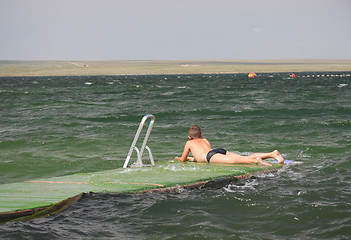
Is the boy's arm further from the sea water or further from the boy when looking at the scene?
the sea water

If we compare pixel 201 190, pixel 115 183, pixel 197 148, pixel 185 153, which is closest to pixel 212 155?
pixel 197 148

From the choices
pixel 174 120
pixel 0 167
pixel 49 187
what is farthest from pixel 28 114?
pixel 49 187

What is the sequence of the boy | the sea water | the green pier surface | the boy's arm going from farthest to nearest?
the boy's arm < the boy < the green pier surface < the sea water

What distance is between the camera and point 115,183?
855 centimetres

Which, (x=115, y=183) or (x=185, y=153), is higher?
(x=185, y=153)

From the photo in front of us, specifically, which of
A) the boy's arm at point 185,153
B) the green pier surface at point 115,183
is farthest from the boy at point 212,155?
the green pier surface at point 115,183

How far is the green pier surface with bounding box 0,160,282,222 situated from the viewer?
7066 mm

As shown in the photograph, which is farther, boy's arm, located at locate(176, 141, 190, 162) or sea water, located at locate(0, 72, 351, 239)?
boy's arm, located at locate(176, 141, 190, 162)

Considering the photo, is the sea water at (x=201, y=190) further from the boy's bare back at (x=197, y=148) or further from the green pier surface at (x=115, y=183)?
the boy's bare back at (x=197, y=148)

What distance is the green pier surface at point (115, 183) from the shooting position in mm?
7066

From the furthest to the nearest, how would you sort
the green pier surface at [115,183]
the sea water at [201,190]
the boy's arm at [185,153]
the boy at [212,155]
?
the boy's arm at [185,153]
the boy at [212,155]
the green pier surface at [115,183]
the sea water at [201,190]

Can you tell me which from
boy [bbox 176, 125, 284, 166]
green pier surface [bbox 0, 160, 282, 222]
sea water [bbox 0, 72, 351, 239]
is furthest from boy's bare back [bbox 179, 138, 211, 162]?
sea water [bbox 0, 72, 351, 239]

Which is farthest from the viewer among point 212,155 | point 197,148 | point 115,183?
point 197,148

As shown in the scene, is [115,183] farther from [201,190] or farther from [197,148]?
[197,148]
